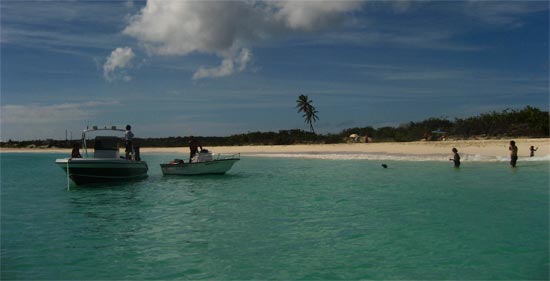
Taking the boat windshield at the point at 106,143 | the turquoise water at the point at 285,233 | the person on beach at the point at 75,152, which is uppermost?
the boat windshield at the point at 106,143

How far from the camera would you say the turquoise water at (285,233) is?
7422 mm

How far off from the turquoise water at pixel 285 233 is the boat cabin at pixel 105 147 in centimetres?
264

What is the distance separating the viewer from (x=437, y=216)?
11.6 metres

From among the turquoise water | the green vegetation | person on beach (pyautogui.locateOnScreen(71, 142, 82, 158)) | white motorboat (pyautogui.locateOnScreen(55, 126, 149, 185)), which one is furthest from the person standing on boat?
the green vegetation

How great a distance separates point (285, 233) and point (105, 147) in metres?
13.3

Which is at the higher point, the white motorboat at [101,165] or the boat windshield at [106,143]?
the boat windshield at [106,143]

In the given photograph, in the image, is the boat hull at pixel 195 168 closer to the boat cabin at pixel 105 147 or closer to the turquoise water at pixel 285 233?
the boat cabin at pixel 105 147

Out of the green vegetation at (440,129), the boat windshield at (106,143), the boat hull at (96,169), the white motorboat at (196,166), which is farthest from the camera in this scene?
the green vegetation at (440,129)

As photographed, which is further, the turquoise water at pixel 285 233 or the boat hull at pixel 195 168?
the boat hull at pixel 195 168

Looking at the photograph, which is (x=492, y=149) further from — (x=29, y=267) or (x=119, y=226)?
(x=29, y=267)

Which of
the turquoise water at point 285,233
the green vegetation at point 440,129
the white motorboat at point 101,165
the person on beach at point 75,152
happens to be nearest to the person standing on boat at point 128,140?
the white motorboat at point 101,165

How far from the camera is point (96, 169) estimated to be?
1959 cm

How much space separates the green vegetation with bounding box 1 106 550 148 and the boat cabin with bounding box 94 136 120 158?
2917 cm

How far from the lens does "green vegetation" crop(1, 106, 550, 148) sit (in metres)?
46.6
